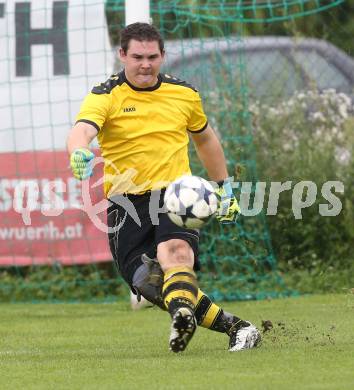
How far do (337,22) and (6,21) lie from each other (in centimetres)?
418

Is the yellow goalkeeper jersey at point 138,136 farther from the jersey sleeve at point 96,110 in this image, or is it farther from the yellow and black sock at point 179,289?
the yellow and black sock at point 179,289

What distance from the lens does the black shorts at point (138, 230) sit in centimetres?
652

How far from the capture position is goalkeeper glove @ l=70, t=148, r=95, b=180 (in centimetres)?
591

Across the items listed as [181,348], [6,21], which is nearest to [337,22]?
[6,21]

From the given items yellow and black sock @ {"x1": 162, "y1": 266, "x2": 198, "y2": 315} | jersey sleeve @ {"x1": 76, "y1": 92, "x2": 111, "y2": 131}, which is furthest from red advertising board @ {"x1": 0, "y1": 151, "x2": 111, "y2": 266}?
yellow and black sock @ {"x1": 162, "y1": 266, "x2": 198, "y2": 315}

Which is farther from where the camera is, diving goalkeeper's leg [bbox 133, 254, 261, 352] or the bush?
the bush

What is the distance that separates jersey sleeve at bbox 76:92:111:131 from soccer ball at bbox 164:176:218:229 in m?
0.60

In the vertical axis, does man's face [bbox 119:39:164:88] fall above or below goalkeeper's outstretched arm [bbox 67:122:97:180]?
above

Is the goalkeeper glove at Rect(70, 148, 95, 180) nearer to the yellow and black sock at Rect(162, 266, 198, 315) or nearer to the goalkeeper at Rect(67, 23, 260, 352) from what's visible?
the goalkeeper at Rect(67, 23, 260, 352)

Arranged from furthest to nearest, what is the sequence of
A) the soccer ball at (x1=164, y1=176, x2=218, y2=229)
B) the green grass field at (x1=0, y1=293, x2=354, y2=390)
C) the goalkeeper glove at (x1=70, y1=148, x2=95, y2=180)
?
the soccer ball at (x1=164, y1=176, x2=218, y2=229)
the goalkeeper glove at (x1=70, y1=148, x2=95, y2=180)
the green grass field at (x1=0, y1=293, x2=354, y2=390)

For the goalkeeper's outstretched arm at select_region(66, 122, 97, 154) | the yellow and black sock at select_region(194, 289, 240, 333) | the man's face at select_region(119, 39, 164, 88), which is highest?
the man's face at select_region(119, 39, 164, 88)

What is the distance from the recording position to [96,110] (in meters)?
6.53

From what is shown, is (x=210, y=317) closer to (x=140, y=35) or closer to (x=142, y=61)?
(x=142, y=61)

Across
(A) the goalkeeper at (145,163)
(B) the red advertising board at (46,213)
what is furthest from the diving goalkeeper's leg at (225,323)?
(B) the red advertising board at (46,213)
